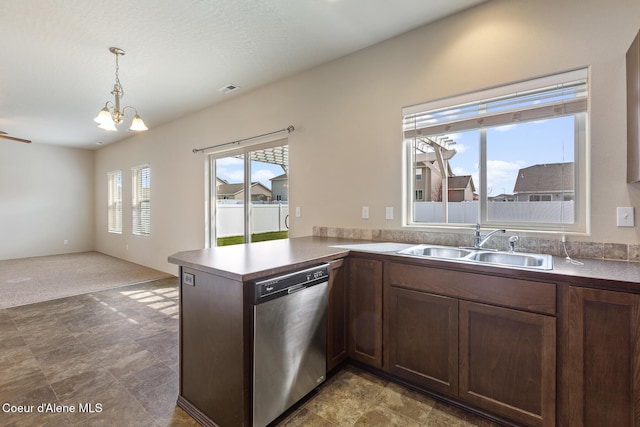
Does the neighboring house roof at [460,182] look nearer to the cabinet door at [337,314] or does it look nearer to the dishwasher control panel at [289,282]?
the cabinet door at [337,314]

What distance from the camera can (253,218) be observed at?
13.6 ft

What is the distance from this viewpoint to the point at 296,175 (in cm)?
346

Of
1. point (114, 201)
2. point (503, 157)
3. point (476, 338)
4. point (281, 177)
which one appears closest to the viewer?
point (476, 338)

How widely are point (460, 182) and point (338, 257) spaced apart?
129cm

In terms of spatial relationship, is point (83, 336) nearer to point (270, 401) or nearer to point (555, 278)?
point (270, 401)

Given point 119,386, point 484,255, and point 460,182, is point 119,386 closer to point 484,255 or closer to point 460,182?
point 484,255

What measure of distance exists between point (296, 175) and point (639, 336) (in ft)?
9.62

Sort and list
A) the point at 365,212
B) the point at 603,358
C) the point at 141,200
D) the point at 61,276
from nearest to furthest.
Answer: the point at 603,358, the point at 365,212, the point at 61,276, the point at 141,200

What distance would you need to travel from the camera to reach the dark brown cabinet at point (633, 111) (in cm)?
161

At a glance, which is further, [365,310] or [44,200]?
[44,200]

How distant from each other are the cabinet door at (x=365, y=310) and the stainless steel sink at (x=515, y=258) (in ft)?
2.24

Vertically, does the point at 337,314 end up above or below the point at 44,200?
below

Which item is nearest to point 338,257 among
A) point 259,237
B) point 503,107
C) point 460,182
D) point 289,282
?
point 289,282

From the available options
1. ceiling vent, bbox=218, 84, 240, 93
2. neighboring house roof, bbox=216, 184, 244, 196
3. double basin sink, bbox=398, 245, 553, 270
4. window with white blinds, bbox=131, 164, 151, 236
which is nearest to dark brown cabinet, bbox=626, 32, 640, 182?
double basin sink, bbox=398, 245, 553, 270
